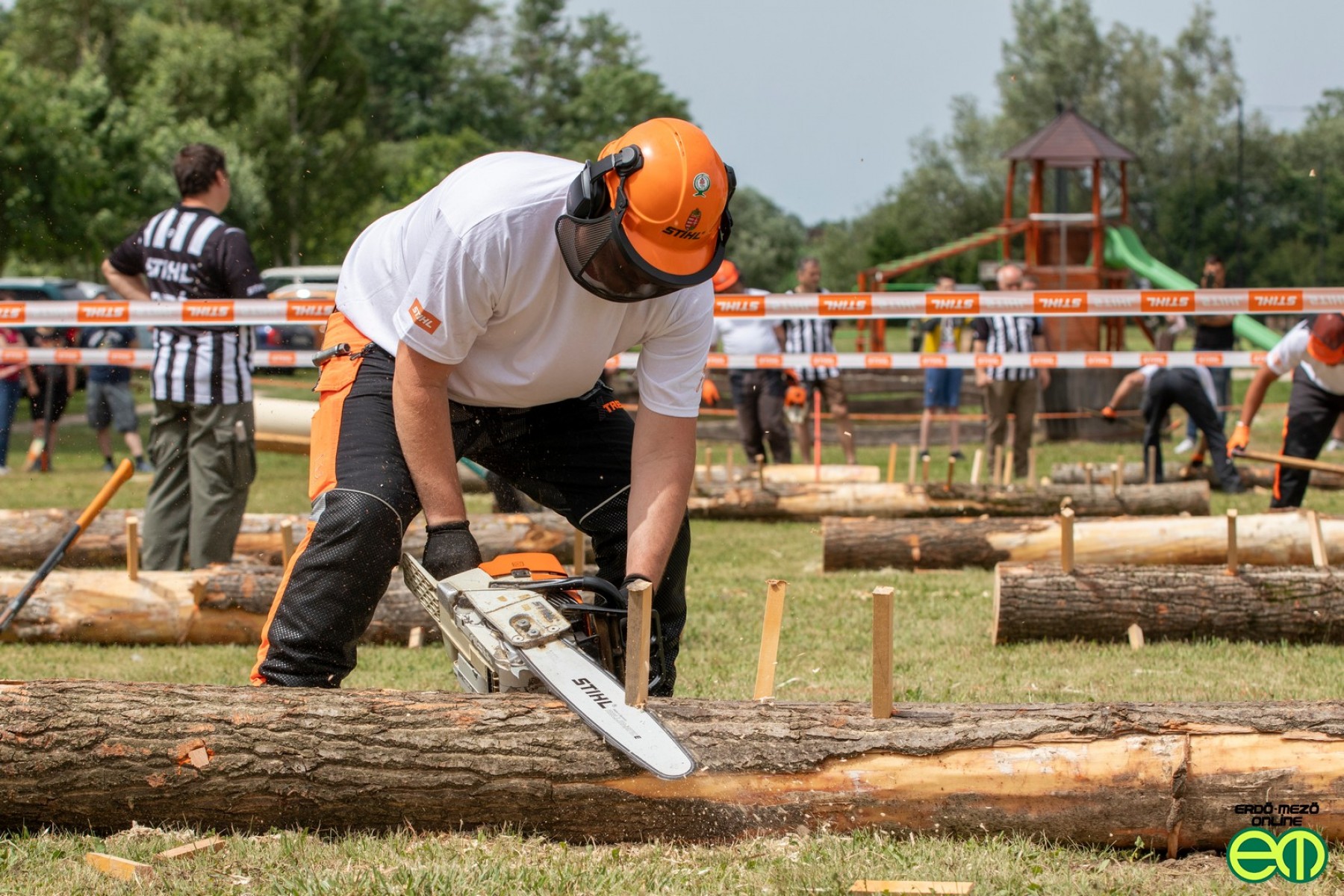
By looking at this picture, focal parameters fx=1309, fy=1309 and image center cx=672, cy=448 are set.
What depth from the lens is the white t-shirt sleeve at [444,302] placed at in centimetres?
311

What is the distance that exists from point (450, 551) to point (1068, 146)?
1977 cm

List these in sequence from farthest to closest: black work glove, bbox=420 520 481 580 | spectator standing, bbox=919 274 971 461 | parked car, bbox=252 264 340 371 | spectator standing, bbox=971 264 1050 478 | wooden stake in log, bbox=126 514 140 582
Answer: parked car, bbox=252 264 340 371
spectator standing, bbox=919 274 971 461
spectator standing, bbox=971 264 1050 478
wooden stake in log, bbox=126 514 140 582
black work glove, bbox=420 520 481 580

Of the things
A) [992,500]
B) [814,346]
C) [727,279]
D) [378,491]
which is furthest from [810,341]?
[378,491]

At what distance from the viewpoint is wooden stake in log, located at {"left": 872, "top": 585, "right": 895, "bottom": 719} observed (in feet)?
9.57

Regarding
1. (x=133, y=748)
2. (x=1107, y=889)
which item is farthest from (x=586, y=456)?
(x=1107, y=889)

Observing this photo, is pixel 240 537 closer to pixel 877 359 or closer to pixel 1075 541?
pixel 1075 541

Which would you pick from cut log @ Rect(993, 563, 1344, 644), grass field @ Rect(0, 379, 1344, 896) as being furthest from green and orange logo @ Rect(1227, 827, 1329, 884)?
cut log @ Rect(993, 563, 1344, 644)

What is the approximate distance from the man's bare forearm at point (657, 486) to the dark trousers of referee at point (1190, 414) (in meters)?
7.50

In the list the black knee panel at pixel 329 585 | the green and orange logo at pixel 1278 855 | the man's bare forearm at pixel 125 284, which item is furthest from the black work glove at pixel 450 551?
the man's bare forearm at pixel 125 284

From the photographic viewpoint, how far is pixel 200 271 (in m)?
6.00

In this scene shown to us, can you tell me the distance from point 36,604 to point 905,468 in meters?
8.82

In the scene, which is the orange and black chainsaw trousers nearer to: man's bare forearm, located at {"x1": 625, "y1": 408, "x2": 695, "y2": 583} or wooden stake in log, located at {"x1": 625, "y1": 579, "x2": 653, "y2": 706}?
man's bare forearm, located at {"x1": 625, "y1": 408, "x2": 695, "y2": 583}

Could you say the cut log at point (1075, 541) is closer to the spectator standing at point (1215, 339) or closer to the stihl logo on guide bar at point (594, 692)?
the stihl logo on guide bar at point (594, 692)

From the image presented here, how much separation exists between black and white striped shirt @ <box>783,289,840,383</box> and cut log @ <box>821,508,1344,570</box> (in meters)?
3.73
